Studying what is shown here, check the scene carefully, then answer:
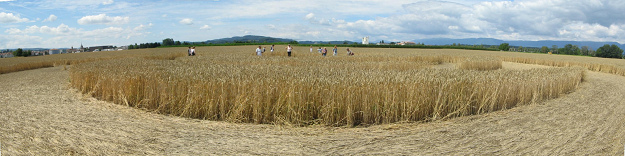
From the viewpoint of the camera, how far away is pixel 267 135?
5832 mm

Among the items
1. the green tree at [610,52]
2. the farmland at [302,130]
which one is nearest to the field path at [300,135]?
the farmland at [302,130]

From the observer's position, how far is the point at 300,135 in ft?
19.1

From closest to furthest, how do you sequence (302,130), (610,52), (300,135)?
(300,135) → (302,130) → (610,52)

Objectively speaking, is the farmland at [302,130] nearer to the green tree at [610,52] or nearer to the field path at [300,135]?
the field path at [300,135]

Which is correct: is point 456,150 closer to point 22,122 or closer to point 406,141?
point 406,141

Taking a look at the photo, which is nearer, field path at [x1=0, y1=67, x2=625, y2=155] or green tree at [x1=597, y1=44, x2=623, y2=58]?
field path at [x1=0, y1=67, x2=625, y2=155]

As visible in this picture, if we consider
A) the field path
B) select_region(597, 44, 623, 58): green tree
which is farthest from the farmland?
select_region(597, 44, 623, 58): green tree

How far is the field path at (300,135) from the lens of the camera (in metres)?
5.09

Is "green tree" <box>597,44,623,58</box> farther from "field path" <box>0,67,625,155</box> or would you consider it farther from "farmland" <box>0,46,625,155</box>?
"field path" <box>0,67,625,155</box>

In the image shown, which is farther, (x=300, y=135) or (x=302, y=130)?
(x=302, y=130)

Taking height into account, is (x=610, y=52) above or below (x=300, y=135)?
above

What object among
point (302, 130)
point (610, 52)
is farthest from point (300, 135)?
point (610, 52)

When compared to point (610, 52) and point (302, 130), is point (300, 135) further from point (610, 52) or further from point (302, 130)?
point (610, 52)

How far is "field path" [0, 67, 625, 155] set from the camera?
509cm
